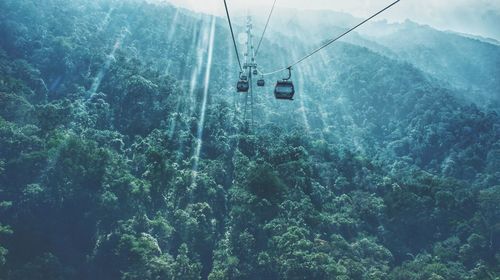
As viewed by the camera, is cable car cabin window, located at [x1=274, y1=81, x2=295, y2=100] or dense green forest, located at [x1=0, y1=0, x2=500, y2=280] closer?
cable car cabin window, located at [x1=274, y1=81, x2=295, y2=100]

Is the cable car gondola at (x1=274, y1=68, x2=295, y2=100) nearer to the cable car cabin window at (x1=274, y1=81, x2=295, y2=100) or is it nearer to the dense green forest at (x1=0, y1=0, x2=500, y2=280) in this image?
the cable car cabin window at (x1=274, y1=81, x2=295, y2=100)

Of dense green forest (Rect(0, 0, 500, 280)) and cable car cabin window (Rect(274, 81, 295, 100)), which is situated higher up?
cable car cabin window (Rect(274, 81, 295, 100))

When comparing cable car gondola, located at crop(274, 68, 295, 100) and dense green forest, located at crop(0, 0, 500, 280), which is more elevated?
cable car gondola, located at crop(274, 68, 295, 100)

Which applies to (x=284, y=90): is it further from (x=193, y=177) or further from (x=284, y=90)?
(x=193, y=177)

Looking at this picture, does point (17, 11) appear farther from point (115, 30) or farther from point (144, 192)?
point (144, 192)

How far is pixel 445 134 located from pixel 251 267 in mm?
82246

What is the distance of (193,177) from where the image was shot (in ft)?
192

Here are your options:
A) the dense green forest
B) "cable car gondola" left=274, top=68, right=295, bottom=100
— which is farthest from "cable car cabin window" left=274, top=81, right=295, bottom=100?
the dense green forest

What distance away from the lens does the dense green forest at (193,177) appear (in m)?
48.1

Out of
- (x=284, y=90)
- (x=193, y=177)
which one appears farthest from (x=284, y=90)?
(x=193, y=177)

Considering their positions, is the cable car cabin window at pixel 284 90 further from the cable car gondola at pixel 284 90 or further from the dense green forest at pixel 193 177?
the dense green forest at pixel 193 177

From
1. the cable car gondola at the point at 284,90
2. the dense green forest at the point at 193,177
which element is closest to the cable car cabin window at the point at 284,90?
the cable car gondola at the point at 284,90

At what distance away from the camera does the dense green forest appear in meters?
48.1

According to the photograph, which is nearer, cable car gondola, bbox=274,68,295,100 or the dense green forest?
cable car gondola, bbox=274,68,295,100
